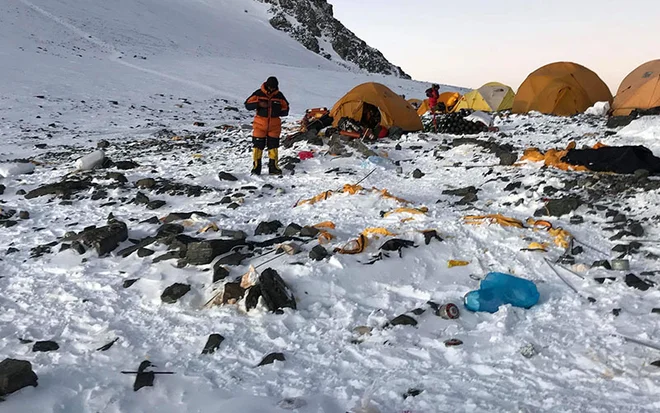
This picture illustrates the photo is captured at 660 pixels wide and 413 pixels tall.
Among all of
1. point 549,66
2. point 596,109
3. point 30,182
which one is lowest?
point 30,182

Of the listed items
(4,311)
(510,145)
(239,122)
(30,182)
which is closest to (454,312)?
(4,311)

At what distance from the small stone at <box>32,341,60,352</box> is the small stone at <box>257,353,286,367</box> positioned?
1.62 meters

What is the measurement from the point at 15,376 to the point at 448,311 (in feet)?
10.6

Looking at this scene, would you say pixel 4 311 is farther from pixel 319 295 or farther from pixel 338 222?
pixel 338 222

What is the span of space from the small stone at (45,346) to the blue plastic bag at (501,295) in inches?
134

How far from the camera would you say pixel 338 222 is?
21.0ft

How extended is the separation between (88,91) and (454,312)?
2025 cm

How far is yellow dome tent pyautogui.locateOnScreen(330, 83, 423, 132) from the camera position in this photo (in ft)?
44.8

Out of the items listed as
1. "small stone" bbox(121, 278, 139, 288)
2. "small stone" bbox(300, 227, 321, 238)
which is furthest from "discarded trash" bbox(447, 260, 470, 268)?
"small stone" bbox(121, 278, 139, 288)

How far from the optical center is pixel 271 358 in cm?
356

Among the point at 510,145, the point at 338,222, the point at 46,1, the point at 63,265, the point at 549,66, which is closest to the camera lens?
the point at 63,265

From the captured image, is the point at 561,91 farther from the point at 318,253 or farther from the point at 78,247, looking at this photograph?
the point at 78,247

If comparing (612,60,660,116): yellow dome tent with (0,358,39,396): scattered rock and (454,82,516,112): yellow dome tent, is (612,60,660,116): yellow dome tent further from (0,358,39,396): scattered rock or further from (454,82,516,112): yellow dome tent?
(0,358,39,396): scattered rock

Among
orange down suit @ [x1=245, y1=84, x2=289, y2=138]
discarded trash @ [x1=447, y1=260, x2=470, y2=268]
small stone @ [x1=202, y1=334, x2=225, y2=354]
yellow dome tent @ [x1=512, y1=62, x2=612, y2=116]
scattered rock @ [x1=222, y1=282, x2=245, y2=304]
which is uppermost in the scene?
yellow dome tent @ [x1=512, y1=62, x2=612, y2=116]
